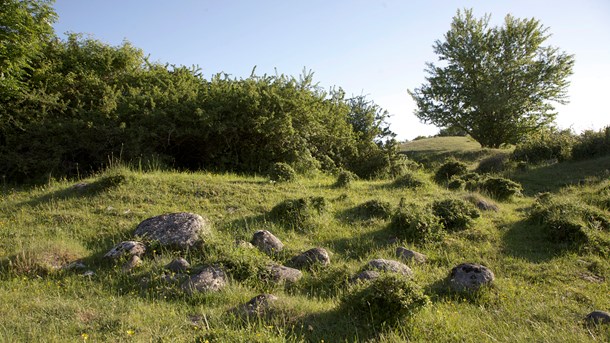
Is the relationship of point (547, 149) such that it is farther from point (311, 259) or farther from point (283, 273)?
point (283, 273)

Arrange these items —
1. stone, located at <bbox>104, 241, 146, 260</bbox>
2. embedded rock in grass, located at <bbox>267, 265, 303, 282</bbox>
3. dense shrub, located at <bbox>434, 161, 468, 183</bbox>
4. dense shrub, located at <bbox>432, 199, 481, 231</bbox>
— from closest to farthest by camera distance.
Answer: embedded rock in grass, located at <bbox>267, 265, 303, 282</bbox>
stone, located at <bbox>104, 241, 146, 260</bbox>
dense shrub, located at <bbox>432, 199, 481, 231</bbox>
dense shrub, located at <bbox>434, 161, 468, 183</bbox>

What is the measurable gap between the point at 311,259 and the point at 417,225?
7.64ft

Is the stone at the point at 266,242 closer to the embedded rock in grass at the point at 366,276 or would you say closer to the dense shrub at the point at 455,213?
the embedded rock in grass at the point at 366,276

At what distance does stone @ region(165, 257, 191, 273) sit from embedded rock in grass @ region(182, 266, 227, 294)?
1.46 ft

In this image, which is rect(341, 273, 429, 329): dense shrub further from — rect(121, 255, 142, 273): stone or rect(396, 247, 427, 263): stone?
rect(121, 255, 142, 273): stone

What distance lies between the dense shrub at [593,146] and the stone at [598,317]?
15.2 m

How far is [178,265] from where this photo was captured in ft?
22.1

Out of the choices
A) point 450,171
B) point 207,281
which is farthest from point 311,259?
point 450,171

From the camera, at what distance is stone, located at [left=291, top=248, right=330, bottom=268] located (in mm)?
7082

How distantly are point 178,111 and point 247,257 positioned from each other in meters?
8.67

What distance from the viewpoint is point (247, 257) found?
6.74 meters

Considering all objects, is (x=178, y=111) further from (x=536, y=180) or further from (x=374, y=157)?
(x=536, y=180)

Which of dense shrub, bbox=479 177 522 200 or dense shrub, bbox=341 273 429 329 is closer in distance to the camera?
dense shrub, bbox=341 273 429 329

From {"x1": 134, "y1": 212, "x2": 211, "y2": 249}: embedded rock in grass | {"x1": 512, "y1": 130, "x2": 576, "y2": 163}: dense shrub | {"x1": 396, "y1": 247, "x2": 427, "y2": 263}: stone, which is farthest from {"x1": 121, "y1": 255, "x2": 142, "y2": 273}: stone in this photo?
{"x1": 512, "y1": 130, "x2": 576, "y2": 163}: dense shrub
